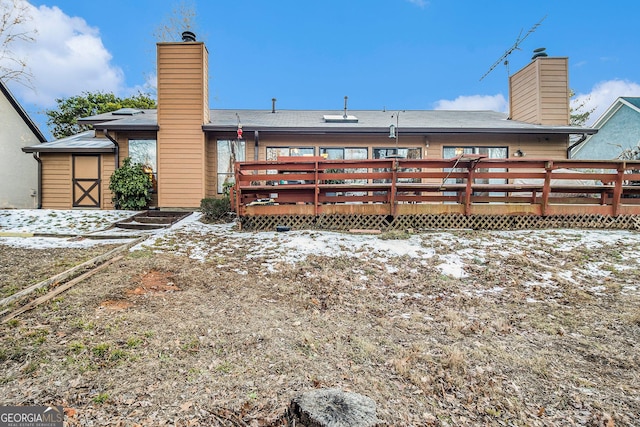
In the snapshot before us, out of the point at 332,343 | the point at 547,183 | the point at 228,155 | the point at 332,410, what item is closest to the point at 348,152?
the point at 228,155

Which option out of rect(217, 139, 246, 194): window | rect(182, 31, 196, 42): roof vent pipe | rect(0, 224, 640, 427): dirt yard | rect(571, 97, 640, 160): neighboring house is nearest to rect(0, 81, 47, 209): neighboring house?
rect(182, 31, 196, 42): roof vent pipe

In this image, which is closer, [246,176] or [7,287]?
[7,287]

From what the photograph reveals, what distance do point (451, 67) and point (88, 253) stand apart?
29.2 meters

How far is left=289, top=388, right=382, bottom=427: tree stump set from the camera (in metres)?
1.58

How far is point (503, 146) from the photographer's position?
411 inches

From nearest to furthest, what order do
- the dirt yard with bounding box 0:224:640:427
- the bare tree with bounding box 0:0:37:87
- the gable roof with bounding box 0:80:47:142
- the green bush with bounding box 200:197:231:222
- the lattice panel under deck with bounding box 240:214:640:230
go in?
the dirt yard with bounding box 0:224:640:427, the lattice panel under deck with bounding box 240:214:640:230, the green bush with bounding box 200:197:231:222, the bare tree with bounding box 0:0:37:87, the gable roof with bounding box 0:80:47:142

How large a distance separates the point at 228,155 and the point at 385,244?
6.84 m

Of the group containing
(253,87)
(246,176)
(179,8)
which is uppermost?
(253,87)

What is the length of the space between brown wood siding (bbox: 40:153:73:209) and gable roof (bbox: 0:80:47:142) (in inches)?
220

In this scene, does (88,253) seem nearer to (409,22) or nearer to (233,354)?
(233,354)

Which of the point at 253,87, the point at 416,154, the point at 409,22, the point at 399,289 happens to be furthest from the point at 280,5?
the point at 399,289

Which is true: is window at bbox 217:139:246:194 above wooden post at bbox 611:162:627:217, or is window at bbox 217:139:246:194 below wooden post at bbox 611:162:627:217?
above

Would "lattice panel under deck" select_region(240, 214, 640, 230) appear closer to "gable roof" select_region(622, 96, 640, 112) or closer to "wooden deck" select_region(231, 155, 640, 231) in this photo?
"wooden deck" select_region(231, 155, 640, 231)

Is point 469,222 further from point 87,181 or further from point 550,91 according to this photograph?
point 87,181
